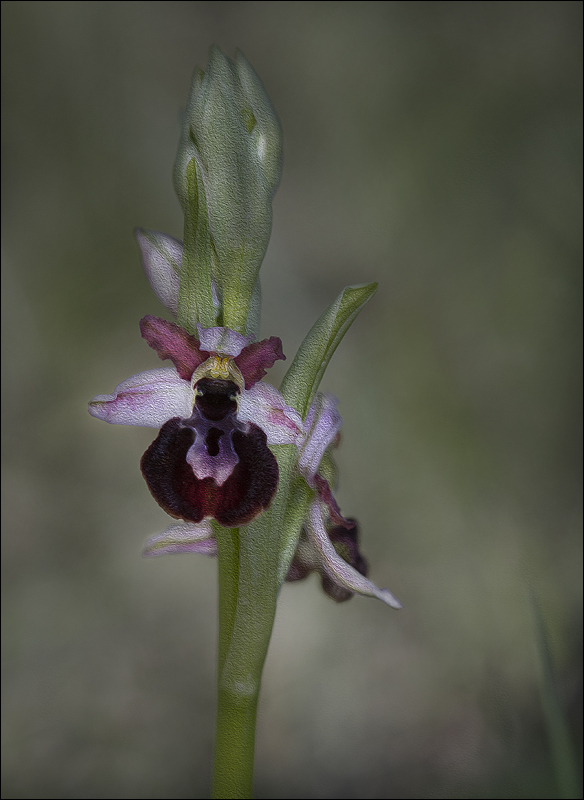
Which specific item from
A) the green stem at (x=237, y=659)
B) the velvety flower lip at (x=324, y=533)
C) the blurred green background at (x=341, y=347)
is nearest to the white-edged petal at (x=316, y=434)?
the velvety flower lip at (x=324, y=533)

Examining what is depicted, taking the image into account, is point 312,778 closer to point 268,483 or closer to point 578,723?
point 578,723

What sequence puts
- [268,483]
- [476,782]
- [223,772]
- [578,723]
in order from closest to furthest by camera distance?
[268,483]
[223,772]
[476,782]
[578,723]

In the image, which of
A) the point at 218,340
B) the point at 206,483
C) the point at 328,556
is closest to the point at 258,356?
the point at 218,340

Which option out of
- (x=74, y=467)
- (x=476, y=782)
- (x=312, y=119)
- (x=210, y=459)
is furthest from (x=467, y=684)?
(x=312, y=119)

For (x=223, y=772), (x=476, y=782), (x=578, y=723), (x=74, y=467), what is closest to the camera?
(x=223, y=772)

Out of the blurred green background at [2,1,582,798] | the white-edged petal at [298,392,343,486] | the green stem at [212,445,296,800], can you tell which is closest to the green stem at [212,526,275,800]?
the green stem at [212,445,296,800]

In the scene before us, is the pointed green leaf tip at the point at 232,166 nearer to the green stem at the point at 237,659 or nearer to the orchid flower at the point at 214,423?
the orchid flower at the point at 214,423

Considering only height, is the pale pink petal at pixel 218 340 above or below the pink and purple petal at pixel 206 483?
above

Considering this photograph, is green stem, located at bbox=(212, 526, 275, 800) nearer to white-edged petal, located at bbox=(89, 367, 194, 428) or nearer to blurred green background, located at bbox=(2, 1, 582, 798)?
white-edged petal, located at bbox=(89, 367, 194, 428)
